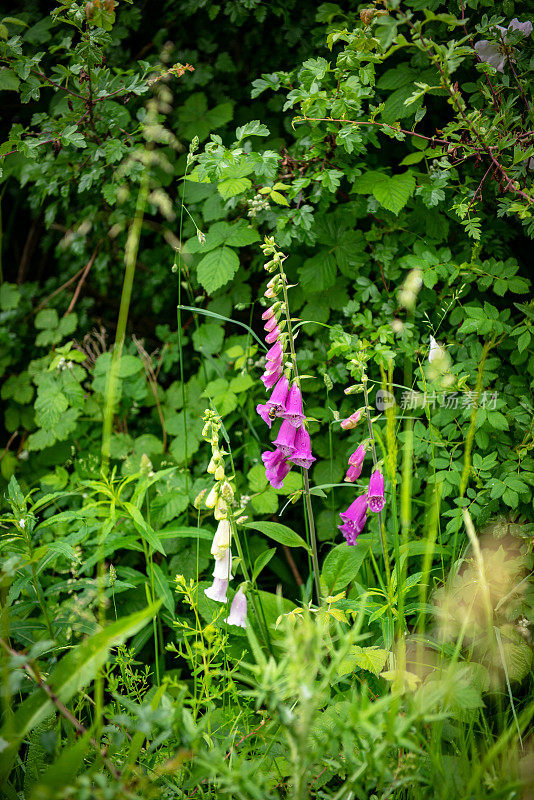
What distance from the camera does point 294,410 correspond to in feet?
4.97

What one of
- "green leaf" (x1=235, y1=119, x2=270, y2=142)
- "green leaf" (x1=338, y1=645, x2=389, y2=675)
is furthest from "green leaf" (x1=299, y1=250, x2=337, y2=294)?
"green leaf" (x1=338, y1=645, x2=389, y2=675)

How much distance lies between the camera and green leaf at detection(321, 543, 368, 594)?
1714mm

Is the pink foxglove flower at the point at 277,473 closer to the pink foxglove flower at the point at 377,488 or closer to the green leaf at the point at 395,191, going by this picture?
the pink foxglove flower at the point at 377,488

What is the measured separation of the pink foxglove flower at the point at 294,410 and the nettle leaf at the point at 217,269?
0.75 metres

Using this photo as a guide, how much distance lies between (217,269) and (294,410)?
861 millimetres

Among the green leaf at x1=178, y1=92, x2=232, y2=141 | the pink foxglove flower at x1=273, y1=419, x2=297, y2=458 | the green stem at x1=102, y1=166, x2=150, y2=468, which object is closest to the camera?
the pink foxglove flower at x1=273, y1=419, x2=297, y2=458

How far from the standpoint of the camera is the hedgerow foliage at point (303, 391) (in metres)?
1.31

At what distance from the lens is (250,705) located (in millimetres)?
1727

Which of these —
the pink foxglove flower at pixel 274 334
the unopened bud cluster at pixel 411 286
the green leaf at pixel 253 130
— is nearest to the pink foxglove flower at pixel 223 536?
the pink foxglove flower at pixel 274 334

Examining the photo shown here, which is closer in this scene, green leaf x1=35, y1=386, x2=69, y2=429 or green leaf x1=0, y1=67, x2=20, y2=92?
green leaf x1=0, y1=67, x2=20, y2=92

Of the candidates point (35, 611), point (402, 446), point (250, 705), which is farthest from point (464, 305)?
→ point (35, 611)

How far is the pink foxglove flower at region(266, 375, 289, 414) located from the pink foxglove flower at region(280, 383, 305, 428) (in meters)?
0.02

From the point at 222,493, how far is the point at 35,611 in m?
1.22

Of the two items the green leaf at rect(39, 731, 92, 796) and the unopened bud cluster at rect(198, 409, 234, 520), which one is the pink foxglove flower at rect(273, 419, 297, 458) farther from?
the green leaf at rect(39, 731, 92, 796)
